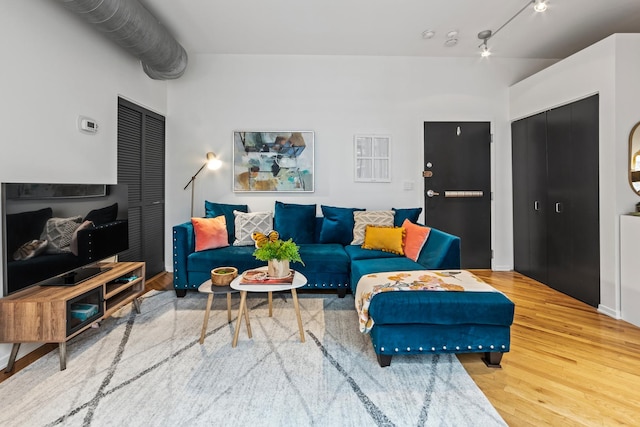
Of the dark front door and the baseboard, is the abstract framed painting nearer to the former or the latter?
the dark front door

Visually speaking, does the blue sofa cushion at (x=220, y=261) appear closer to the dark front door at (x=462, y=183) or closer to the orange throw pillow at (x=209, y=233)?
the orange throw pillow at (x=209, y=233)

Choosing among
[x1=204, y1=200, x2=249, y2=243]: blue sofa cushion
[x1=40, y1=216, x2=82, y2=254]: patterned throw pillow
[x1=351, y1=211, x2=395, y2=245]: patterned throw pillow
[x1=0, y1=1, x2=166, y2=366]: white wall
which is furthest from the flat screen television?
[x1=351, y1=211, x2=395, y2=245]: patterned throw pillow

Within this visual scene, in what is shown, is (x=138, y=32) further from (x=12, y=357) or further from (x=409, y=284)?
(x=409, y=284)

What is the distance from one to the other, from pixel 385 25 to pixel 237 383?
352 cm

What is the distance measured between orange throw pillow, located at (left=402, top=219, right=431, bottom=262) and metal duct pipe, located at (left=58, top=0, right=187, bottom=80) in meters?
3.06

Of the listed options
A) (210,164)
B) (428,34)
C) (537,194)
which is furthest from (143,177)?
(537,194)

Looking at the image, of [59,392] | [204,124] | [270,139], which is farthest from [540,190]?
[59,392]

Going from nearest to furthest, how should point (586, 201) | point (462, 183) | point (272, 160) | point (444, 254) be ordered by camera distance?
point (444, 254), point (586, 201), point (272, 160), point (462, 183)

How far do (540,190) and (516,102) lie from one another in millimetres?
1212

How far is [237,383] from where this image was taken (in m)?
1.78

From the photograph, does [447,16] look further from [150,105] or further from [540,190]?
[150,105]

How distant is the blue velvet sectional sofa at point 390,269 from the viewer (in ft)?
6.10

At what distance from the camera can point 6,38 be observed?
2.02 meters

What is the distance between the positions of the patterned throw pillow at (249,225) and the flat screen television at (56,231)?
1.17 metres
